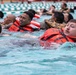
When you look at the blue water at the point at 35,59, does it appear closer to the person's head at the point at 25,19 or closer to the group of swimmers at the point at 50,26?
the group of swimmers at the point at 50,26

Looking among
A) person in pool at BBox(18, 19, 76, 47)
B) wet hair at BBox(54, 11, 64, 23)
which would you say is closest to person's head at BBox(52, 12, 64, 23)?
wet hair at BBox(54, 11, 64, 23)

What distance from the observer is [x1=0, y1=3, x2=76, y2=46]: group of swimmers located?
16.3 ft

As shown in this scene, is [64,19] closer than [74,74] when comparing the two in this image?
No

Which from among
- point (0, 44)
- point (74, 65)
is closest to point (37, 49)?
point (0, 44)

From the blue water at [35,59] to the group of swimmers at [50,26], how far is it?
0.80 ft

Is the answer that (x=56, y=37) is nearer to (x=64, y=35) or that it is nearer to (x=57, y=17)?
(x=64, y=35)

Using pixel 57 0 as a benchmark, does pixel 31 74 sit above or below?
above

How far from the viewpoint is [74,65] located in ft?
12.3

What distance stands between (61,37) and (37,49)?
19.9 inches

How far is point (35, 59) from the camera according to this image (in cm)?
409

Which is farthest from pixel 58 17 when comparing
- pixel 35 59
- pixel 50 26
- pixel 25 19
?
pixel 35 59

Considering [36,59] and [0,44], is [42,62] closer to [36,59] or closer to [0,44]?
[36,59]

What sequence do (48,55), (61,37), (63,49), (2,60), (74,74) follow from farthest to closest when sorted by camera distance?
(61,37), (63,49), (48,55), (2,60), (74,74)

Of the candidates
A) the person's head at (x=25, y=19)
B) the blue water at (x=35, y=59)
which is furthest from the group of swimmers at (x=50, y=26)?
the blue water at (x=35, y=59)
